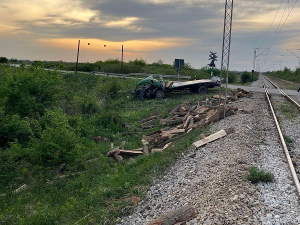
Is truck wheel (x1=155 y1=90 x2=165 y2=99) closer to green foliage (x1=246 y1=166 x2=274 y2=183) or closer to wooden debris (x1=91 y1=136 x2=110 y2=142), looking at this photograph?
wooden debris (x1=91 y1=136 x2=110 y2=142)

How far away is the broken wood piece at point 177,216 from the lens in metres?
5.76

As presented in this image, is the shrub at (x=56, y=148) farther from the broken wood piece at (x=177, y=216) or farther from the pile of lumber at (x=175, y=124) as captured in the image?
the broken wood piece at (x=177, y=216)

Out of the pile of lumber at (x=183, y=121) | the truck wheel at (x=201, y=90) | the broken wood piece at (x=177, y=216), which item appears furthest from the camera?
the truck wheel at (x=201, y=90)

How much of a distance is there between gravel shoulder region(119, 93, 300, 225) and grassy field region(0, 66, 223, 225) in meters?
0.45

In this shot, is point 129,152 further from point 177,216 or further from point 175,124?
point 177,216

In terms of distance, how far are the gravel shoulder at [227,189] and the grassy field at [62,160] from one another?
0.45 m

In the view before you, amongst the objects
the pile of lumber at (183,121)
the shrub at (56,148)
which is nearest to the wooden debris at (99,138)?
the pile of lumber at (183,121)

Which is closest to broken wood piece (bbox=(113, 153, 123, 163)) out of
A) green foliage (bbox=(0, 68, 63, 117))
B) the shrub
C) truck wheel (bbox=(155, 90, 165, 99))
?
the shrub

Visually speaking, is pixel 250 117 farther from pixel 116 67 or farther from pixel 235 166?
pixel 116 67

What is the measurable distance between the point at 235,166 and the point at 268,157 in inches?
56.0

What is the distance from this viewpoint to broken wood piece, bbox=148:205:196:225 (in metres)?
5.76

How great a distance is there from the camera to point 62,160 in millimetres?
11273

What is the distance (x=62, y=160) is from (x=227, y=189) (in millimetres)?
6208

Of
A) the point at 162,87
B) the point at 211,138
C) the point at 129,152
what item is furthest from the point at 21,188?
the point at 162,87
